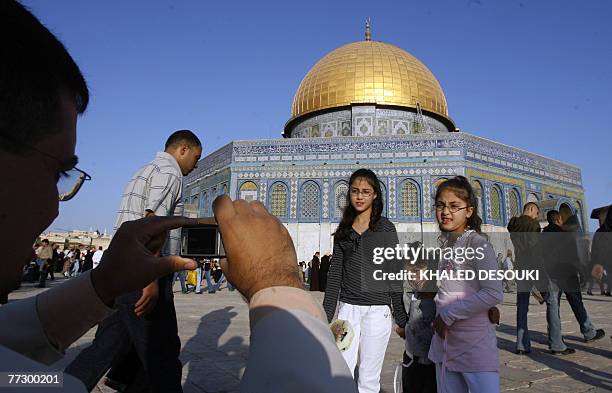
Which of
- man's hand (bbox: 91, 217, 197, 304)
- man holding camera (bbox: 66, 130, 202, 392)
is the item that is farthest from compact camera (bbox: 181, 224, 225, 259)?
man holding camera (bbox: 66, 130, 202, 392)

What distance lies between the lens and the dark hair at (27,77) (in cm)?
68

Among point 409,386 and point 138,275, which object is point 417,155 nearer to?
point 409,386

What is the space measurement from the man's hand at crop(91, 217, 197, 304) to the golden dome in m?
22.7

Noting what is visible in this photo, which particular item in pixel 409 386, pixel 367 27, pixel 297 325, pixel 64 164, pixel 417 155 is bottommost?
pixel 409 386

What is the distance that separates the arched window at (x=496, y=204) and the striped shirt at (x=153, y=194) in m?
19.7

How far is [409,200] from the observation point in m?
19.5

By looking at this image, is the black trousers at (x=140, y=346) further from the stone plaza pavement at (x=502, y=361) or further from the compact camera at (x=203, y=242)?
the compact camera at (x=203, y=242)

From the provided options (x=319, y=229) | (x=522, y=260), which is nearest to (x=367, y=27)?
(x=319, y=229)

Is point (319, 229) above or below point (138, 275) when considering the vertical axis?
above

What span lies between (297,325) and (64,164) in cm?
56

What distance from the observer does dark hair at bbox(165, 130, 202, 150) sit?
2761 millimetres

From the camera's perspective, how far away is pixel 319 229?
19.6 metres

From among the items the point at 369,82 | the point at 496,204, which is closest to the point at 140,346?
the point at 496,204

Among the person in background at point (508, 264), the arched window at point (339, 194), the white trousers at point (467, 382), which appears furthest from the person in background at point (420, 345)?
the arched window at point (339, 194)
